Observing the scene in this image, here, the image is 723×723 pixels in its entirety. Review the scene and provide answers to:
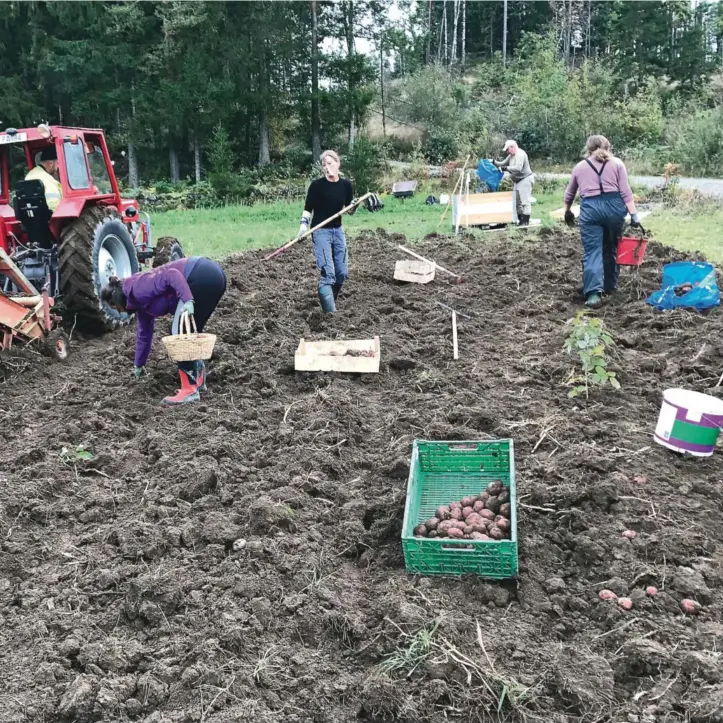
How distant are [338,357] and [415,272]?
10.2ft

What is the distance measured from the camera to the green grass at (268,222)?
1231 cm

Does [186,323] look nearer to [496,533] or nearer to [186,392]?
[186,392]

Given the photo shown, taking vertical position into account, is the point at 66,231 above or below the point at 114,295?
above

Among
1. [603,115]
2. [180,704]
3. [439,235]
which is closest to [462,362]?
[180,704]

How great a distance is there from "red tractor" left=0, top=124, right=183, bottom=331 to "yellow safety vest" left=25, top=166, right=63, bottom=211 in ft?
0.13

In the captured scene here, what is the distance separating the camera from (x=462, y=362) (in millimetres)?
5609

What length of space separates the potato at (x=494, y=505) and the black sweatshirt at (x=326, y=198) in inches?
166

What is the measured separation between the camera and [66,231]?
6.49m

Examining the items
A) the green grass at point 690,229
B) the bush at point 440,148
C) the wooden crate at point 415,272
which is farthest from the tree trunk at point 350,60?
the wooden crate at point 415,272

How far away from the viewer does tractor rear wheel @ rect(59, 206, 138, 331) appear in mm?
6426

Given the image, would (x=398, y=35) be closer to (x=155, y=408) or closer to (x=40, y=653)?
(x=155, y=408)

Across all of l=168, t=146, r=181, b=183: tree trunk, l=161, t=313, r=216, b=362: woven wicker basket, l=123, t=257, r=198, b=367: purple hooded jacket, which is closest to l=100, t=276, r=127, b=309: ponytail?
l=123, t=257, r=198, b=367: purple hooded jacket

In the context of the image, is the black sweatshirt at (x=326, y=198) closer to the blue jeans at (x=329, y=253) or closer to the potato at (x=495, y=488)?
the blue jeans at (x=329, y=253)

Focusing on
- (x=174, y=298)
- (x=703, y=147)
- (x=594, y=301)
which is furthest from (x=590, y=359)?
(x=703, y=147)
